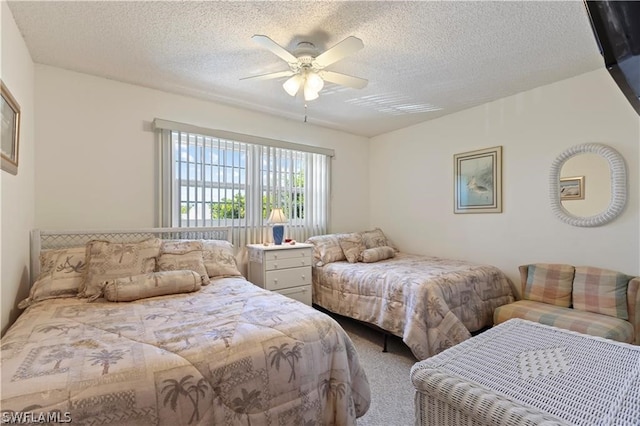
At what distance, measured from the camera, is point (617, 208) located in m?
2.49

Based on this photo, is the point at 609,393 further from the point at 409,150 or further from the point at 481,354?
the point at 409,150

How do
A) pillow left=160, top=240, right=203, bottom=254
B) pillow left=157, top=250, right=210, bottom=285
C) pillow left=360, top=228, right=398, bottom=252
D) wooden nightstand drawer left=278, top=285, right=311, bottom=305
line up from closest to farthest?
1. pillow left=157, top=250, right=210, bottom=285
2. pillow left=160, top=240, right=203, bottom=254
3. wooden nightstand drawer left=278, top=285, right=311, bottom=305
4. pillow left=360, top=228, right=398, bottom=252

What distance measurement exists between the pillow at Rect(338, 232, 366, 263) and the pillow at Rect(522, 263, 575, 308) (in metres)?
1.71

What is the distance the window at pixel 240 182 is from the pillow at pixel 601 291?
9.10 ft

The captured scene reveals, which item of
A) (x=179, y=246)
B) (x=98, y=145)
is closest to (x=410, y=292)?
(x=179, y=246)

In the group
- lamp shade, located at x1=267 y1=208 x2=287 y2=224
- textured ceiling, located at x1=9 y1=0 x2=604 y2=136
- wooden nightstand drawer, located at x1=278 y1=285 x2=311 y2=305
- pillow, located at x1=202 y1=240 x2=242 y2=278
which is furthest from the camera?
lamp shade, located at x1=267 y1=208 x2=287 y2=224

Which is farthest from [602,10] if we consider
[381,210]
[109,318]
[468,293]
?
[381,210]

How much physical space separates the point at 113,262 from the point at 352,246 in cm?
245

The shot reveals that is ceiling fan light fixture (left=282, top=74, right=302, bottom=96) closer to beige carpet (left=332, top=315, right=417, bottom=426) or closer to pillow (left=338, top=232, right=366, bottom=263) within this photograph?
pillow (left=338, top=232, right=366, bottom=263)

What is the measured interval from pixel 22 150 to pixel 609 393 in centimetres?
331

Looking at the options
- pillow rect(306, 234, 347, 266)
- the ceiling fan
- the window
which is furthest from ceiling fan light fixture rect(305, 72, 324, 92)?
pillow rect(306, 234, 347, 266)

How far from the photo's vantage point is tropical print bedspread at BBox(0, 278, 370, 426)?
97 centimetres

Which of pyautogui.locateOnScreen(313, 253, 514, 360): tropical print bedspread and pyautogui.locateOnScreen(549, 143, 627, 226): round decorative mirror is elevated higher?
pyautogui.locateOnScreen(549, 143, 627, 226): round decorative mirror

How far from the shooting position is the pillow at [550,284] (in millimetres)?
2615
